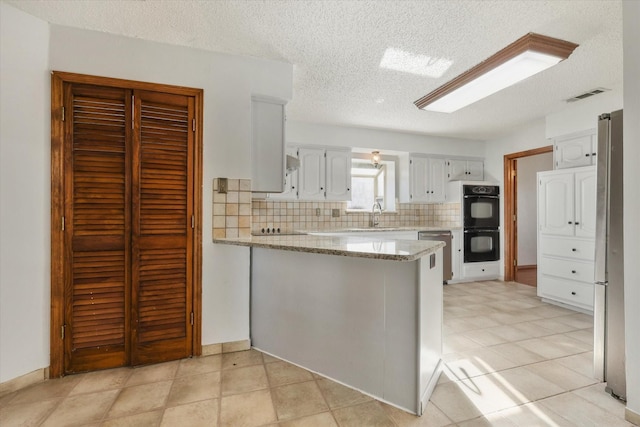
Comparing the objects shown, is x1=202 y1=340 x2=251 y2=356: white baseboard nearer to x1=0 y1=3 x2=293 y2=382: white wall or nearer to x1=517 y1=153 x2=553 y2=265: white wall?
x1=0 y1=3 x2=293 y2=382: white wall

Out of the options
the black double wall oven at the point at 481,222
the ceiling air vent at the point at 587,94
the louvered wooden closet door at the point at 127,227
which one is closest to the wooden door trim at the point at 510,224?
the black double wall oven at the point at 481,222

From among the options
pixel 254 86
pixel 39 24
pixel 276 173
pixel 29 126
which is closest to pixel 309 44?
pixel 254 86

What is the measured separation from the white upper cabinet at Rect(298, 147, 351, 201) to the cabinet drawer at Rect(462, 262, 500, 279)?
233cm

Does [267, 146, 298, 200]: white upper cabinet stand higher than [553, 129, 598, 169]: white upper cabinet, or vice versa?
[553, 129, 598, 169]: white upper cabinet

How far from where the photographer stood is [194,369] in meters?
2.18

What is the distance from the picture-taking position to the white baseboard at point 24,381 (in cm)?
189

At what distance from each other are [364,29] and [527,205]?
5777 millimetres

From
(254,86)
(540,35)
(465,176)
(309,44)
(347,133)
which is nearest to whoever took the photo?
(540,35)

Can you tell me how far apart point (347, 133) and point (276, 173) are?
2.47m

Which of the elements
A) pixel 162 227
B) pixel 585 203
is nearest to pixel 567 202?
pixel 585 203

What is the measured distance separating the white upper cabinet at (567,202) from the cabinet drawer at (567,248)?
3.1 inches

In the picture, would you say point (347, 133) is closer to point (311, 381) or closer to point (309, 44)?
point (309, 44)

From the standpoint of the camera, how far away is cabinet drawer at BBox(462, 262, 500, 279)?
5098 mm

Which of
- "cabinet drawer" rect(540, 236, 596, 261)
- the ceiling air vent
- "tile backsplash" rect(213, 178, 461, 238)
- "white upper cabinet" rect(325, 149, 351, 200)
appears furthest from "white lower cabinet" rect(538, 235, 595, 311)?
"white upper cabinet" rect(325, 149, 351, 200)
